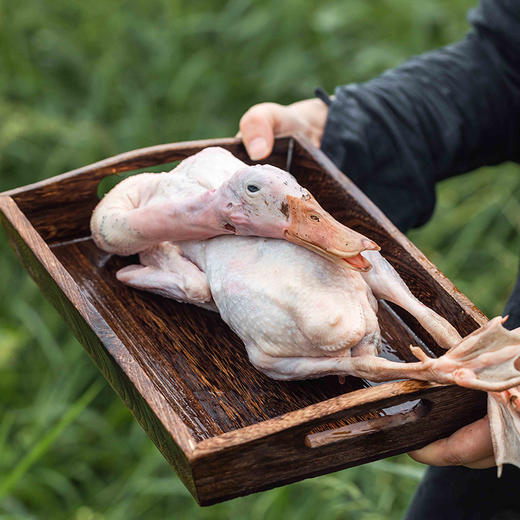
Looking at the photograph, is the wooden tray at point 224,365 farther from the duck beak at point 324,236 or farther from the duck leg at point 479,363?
the duck beak at point 324,236

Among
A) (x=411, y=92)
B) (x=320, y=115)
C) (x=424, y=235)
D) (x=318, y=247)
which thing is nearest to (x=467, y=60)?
(x=411, y=92)

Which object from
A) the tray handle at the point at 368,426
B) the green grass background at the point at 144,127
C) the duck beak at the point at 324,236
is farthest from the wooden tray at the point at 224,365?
the green grass background at the point at 144,127

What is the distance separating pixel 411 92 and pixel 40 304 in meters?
1.55

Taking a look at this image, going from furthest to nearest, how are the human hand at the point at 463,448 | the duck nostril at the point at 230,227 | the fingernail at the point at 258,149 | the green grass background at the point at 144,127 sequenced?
the green grass background at the point at 144,127 → the fingernail at the point at 258,149 → the duck nostril at the point at 230,227 → the human hand at the point at 463,448

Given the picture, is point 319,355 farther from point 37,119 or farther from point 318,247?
point 37,119

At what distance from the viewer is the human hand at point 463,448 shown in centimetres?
138

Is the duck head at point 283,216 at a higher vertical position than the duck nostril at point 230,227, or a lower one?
higher

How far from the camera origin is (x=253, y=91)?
351 centimetres

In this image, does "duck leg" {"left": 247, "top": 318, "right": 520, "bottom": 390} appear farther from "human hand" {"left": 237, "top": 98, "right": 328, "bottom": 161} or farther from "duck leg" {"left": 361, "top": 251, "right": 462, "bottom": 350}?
"human hand" {"left": 237, "top": 98, "right": 328, "bottom": 161}

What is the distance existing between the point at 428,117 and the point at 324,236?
79 cm

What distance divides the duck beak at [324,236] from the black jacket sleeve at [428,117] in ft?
1.90

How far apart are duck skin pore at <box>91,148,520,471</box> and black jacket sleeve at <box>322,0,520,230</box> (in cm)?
46

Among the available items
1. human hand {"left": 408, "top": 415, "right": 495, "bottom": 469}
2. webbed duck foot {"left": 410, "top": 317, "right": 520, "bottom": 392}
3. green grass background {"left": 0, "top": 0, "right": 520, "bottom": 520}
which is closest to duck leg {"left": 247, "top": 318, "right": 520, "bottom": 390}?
webbed duck foot {"left": 410, "top": 317, "right": 520, "bottom": 392}

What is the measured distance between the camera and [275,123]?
203 cm
